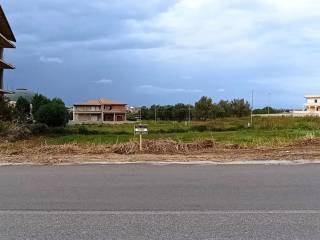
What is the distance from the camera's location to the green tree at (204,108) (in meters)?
119

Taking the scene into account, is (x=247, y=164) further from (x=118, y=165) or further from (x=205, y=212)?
(x=205, y=212)

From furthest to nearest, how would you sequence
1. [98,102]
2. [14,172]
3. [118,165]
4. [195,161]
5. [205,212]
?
[98,102]
[195,161]
[118,165]
[14,172]
[205,212]

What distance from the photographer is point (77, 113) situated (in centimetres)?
13038

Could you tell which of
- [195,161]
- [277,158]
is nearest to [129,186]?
[195,161]

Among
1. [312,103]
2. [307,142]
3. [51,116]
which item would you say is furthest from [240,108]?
[307,142]

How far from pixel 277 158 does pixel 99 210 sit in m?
9.06

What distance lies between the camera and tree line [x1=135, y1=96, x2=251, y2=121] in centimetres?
12029

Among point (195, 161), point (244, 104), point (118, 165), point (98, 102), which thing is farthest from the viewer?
point (98, 102)

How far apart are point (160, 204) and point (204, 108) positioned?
371 ft

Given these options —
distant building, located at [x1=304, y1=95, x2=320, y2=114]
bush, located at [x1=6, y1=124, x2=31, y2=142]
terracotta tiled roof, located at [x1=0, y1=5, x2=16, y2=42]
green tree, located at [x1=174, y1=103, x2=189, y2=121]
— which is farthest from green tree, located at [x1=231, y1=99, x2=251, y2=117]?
bush, located at [x1=6, y1=124, x2=31, y2=142]

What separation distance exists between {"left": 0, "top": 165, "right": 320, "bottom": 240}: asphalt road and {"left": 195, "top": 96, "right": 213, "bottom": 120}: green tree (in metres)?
108

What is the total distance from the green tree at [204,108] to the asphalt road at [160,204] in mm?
107613

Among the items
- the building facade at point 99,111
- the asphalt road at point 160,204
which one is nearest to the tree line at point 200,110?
the building facade at point 99,111

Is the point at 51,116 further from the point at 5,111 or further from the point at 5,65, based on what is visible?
the point at 5,111
